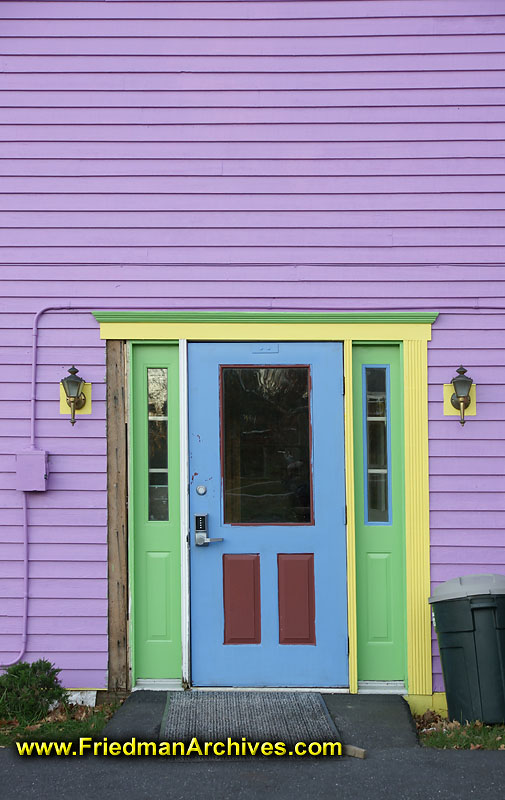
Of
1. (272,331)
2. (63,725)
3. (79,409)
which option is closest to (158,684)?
(63,725)

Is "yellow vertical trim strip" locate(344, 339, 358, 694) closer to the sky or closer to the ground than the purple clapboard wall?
closer to the ground

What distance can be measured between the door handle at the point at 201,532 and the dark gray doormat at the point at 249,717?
0.96 meters

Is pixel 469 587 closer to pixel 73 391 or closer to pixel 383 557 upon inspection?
pixel 383 557

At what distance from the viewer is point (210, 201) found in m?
5.23

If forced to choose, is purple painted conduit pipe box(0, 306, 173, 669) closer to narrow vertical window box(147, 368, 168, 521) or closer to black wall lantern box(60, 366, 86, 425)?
black wall lantern box(60, 366, 86, 425)

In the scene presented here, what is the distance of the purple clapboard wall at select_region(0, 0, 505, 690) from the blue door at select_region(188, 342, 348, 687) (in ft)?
1.57

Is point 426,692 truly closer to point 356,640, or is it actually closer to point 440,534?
point 356,640

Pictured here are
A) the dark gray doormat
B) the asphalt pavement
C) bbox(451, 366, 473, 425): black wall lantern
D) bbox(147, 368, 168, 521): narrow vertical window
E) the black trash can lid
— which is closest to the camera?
the asphalt pavement

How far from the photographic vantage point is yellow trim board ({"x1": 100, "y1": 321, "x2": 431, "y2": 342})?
518 centimetres

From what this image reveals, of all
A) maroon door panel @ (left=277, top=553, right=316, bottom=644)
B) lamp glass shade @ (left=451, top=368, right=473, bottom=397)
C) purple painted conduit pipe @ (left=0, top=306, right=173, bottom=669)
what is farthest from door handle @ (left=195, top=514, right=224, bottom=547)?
lamp glass shade @ (left=451, top=368, right=473, bottom=397)

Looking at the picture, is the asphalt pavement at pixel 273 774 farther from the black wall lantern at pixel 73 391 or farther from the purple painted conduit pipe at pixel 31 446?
the black wall lantern at pixel 73 391

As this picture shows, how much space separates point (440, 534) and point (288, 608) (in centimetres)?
112

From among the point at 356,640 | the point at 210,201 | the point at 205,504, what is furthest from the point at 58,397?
the point at 356,640

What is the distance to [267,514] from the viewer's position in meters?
5.18
